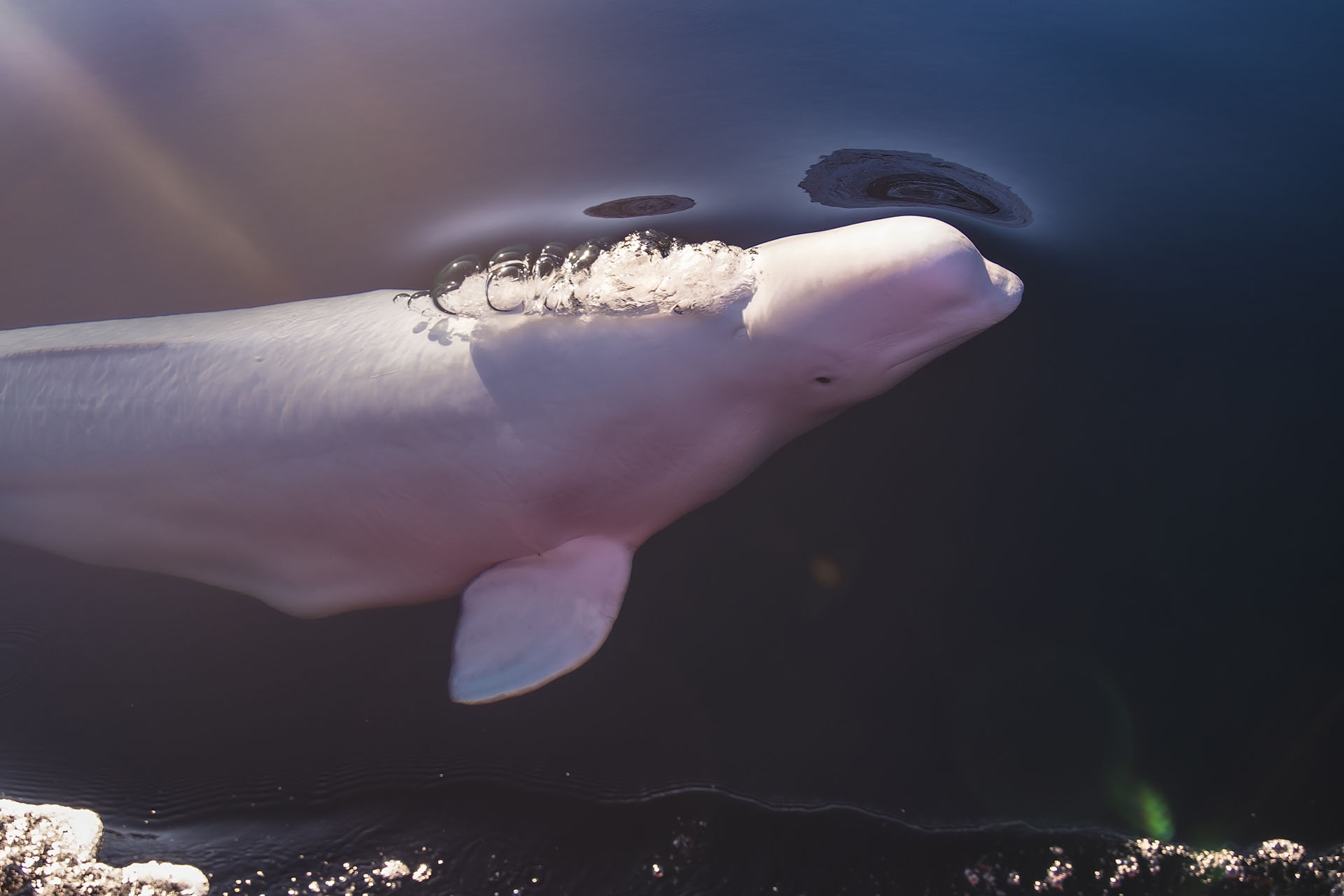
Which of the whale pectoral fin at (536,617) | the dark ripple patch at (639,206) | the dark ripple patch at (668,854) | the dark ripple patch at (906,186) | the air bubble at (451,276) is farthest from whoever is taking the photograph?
the dark ripple patch at (639,206)

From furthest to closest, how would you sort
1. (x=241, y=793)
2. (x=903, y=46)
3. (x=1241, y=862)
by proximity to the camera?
(x=903, y=46)
(x=241, y=793)
(x=1241, y=862)

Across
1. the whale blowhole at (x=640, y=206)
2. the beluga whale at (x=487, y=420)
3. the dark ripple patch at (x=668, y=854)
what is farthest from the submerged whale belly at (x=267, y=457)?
→ the whale blowhole at (x=640, y=206)

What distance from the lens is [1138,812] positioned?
2.69 meters

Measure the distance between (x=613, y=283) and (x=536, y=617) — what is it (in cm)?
131

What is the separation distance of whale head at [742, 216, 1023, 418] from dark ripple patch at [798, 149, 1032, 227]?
0.67 metres

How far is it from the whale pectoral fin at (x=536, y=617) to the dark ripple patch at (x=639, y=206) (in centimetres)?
155

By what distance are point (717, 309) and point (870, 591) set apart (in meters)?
1.18

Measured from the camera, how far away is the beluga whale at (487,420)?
3.20 metres

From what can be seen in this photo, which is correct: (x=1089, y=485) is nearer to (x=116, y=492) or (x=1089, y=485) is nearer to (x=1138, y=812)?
(x=1138, y=812)

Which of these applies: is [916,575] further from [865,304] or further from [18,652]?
[18,652]

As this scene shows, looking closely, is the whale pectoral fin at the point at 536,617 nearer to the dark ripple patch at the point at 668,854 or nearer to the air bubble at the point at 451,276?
the dark ripple patch at the point at 668,854

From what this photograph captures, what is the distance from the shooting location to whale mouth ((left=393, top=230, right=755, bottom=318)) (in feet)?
10.9

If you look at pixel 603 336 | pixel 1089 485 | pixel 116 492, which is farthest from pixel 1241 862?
pixel 116 492

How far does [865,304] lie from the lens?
312cm
